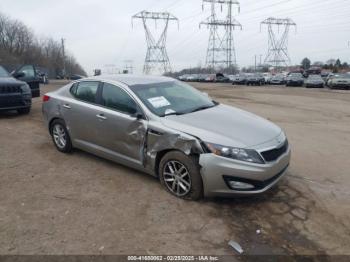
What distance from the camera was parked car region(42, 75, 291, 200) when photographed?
3.86 metres

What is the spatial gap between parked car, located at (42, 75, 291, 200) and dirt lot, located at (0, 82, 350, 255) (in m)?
0.28

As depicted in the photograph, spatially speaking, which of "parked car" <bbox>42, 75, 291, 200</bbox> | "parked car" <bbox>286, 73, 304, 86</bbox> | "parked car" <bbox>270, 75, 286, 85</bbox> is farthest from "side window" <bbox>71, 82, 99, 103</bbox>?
"parked car" <bbox>270, 75, 286, 85</bbox>

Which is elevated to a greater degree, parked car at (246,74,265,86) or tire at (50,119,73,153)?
parked car at (246,74,265,86)

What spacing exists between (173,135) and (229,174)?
85 cm

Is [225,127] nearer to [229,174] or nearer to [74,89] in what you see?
[229,174]

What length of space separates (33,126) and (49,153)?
2.81m

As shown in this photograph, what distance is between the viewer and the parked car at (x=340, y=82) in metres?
30.1

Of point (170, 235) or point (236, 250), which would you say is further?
point (170, 235)

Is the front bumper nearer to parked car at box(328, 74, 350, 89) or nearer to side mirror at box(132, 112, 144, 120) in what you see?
side mirror at box(132, 112, 144, 120)

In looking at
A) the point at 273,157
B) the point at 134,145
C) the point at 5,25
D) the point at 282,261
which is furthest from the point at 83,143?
the point at 5,25

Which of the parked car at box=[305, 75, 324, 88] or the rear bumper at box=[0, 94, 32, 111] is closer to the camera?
the rear bumper at box=[0, 94, 32, 111]

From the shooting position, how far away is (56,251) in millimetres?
3127

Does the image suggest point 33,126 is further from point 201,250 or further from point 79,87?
point 201,250

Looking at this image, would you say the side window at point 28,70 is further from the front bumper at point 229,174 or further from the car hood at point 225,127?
the front bumper at point 229,174
